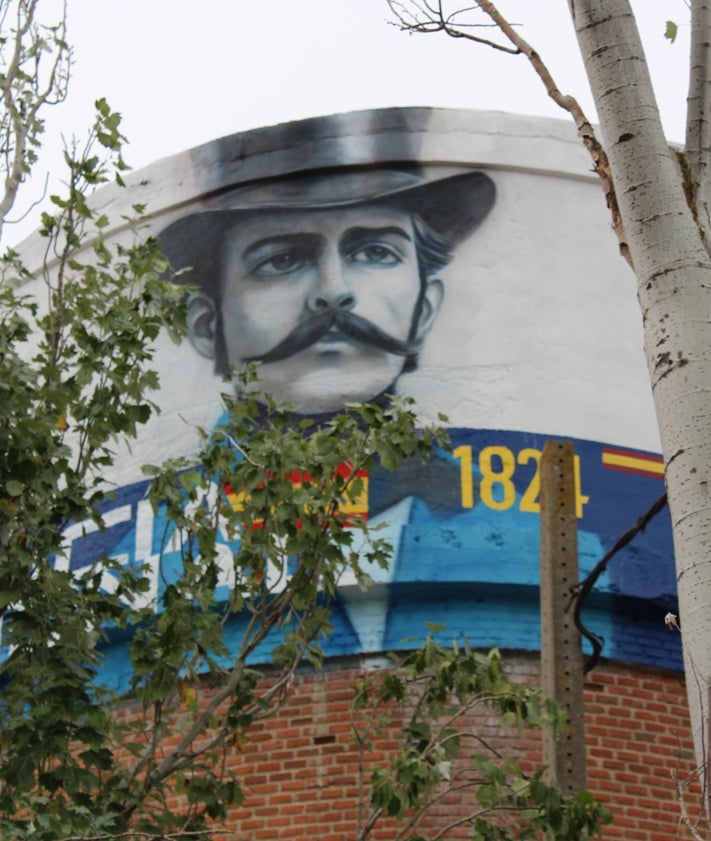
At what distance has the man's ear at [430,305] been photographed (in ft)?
41.5

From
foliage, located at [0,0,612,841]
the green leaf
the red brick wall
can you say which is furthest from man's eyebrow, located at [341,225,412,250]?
the green leaf

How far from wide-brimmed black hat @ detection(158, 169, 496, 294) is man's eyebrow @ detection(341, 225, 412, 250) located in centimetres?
20

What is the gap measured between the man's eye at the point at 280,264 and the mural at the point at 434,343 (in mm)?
14

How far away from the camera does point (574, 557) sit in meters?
8.25

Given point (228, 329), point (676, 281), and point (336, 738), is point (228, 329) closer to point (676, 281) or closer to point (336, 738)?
point (336, 738)

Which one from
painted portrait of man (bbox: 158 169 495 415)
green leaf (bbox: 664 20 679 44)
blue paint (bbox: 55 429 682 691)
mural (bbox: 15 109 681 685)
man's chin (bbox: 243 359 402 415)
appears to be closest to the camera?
green leaf (bbox: 664 20 679 44)

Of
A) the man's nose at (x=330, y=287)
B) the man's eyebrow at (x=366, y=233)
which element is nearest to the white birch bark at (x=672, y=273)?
the man's nose at (x=330, y=287)

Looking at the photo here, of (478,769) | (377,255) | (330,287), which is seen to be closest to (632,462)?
(377,255)

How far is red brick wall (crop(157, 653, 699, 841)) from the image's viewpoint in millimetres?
11227

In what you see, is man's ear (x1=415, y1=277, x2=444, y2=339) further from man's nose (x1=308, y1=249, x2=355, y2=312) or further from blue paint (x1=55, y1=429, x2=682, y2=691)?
blue paint (x1=55, y1=429, x2=682, y2=691)

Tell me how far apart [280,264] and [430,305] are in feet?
4.02

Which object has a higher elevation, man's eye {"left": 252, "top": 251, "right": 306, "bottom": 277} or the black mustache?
man's eye {"left": 252, "top": 251, "right": 306, "bottom": 277}

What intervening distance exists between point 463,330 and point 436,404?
673 millimetres

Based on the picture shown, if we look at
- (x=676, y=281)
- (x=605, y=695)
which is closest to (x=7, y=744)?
(x=676, y=281)
